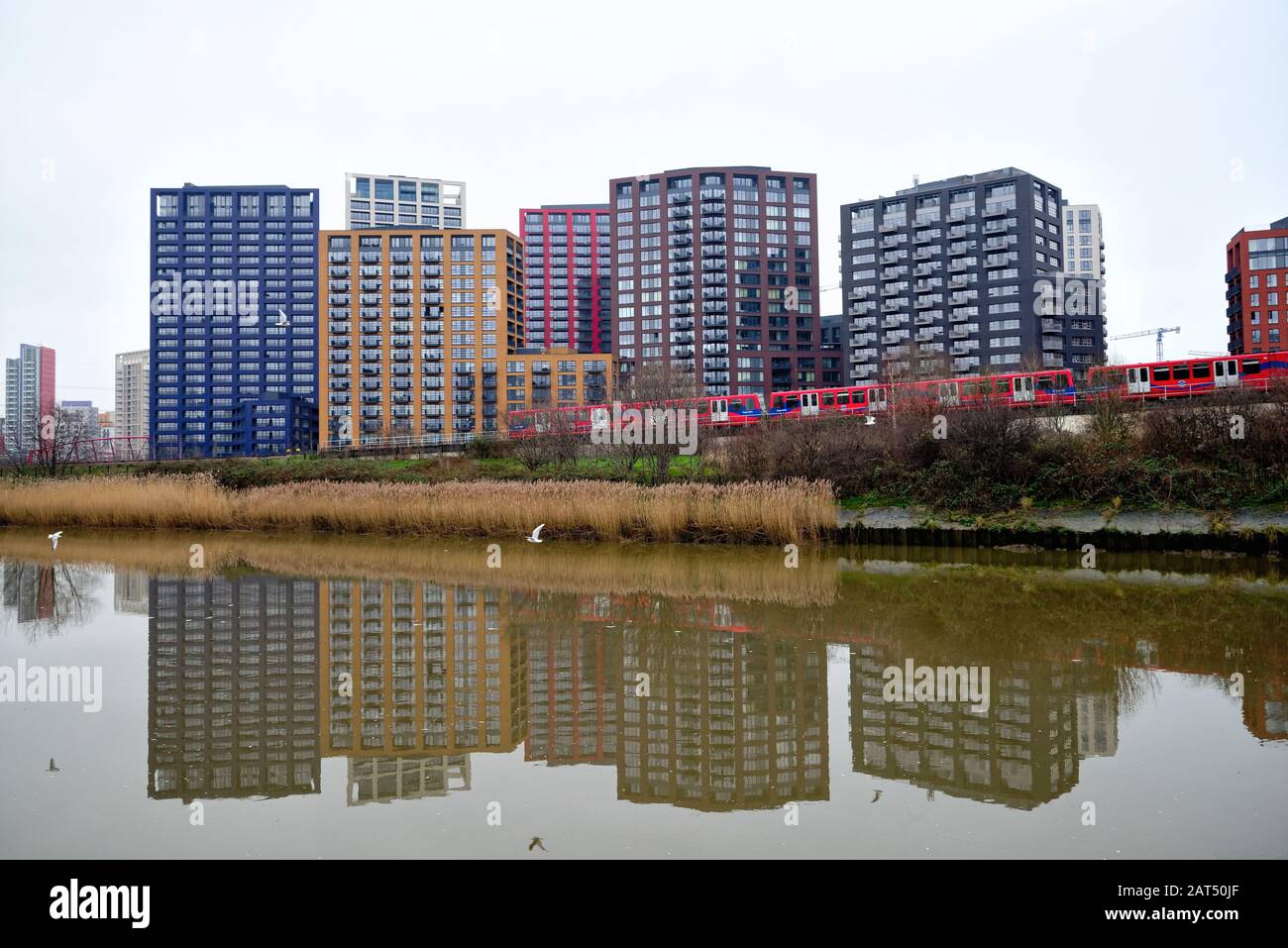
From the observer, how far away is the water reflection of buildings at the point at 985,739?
18.9 feet

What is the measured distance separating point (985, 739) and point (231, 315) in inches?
→ 6188

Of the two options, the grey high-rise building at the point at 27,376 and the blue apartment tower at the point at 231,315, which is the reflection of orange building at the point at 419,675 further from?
the grey high-rise building at the point at 27,376

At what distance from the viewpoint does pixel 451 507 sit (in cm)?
2305

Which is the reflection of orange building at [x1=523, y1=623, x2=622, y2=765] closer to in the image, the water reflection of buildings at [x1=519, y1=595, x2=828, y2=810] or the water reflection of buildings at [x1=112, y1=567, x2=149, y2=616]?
the water reflection of buildings at [x1=519, y1=595, x2=828, y2=810]

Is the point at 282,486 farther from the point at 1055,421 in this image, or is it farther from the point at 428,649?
the point at 1055,421

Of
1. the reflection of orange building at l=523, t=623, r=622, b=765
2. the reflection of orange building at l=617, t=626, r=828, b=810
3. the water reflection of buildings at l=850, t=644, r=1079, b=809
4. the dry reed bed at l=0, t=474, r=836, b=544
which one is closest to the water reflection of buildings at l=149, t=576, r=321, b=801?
the reflection of orange building at l=523, t=623, r=622, b=765

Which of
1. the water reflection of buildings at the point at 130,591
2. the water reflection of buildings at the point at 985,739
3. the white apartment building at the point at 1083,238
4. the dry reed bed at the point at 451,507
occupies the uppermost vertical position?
the white apartment building at the point at 1083,238

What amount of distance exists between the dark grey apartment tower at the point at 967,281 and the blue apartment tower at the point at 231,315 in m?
86.3

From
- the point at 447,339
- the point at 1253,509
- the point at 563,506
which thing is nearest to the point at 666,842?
the point at 563,506

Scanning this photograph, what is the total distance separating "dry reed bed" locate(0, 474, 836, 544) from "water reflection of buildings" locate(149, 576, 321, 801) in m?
9.09

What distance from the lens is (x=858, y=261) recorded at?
115188mm

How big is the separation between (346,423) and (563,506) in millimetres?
97601

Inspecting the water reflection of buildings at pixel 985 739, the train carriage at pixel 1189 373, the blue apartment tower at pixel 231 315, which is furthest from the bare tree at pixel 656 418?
the blue apartment tower at pixel 231 315
